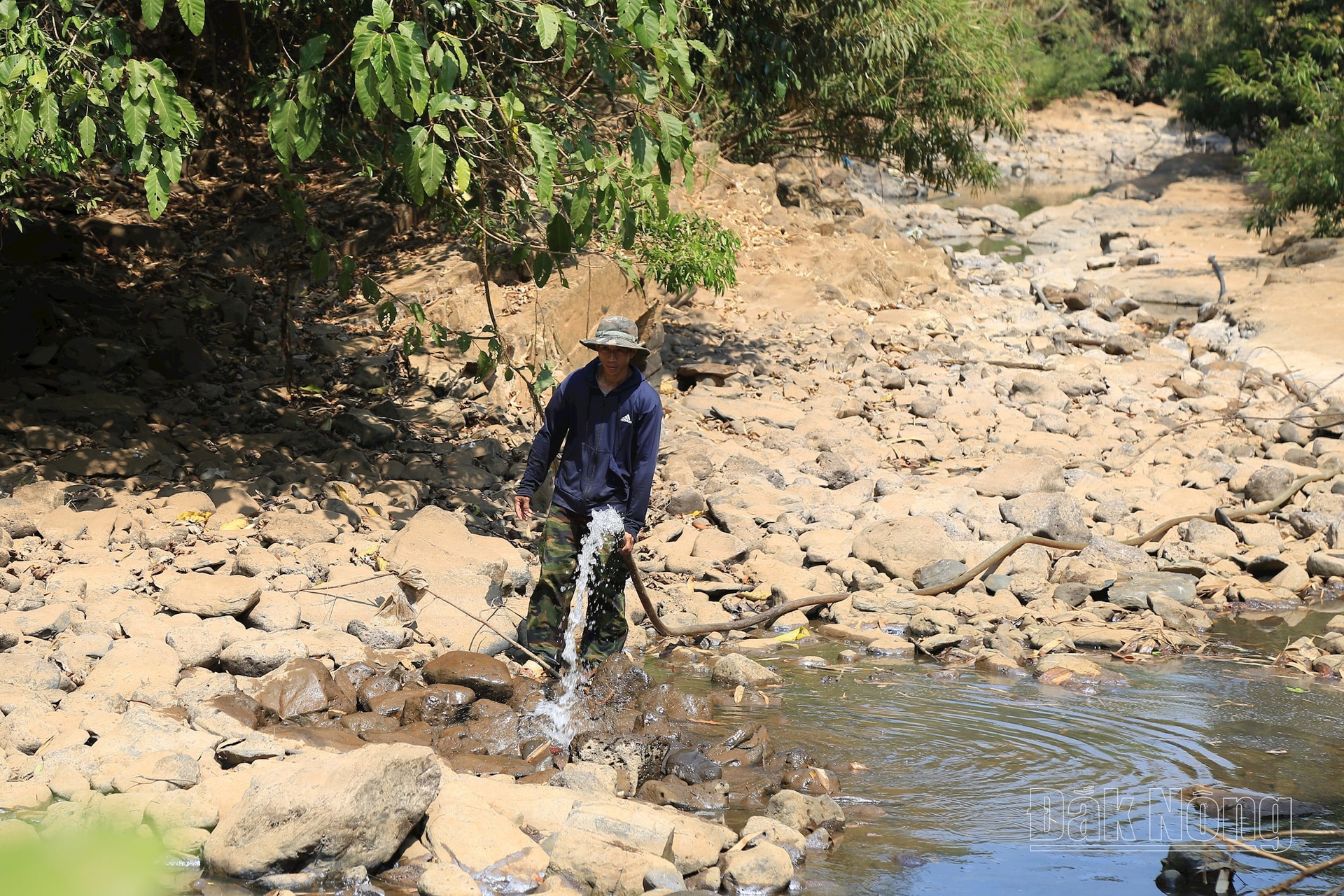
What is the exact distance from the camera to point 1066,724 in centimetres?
528

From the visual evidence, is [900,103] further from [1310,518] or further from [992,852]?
[992,852]

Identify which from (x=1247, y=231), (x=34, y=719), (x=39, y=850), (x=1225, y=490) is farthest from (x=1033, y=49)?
(x=39, y=850)

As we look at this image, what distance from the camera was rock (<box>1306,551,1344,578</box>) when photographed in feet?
25.3

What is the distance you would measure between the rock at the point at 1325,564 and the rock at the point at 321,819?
6389 millimetres

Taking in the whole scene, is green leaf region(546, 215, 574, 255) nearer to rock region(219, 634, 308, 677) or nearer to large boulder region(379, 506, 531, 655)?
large boulder region(379, 506, 531, 655)

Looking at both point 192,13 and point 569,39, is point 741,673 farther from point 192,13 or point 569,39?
point 192,13

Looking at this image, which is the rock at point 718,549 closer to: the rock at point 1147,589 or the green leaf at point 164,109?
the rock at point 1147,589

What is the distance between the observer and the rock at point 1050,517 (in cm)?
809

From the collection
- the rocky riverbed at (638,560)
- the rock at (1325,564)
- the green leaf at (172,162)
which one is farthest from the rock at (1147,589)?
the green leaf at (172,162)

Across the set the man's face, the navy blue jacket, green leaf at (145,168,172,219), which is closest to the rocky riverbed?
the navy blue jacket

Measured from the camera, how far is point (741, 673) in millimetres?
5680

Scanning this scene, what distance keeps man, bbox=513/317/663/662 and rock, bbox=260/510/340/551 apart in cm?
156

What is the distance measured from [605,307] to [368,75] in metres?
4.95

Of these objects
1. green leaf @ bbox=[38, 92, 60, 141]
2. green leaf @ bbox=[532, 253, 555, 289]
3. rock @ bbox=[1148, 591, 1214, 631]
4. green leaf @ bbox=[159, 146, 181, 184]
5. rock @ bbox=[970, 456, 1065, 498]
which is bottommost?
rock @ bbox=[1148, 591, 1214, 631]
